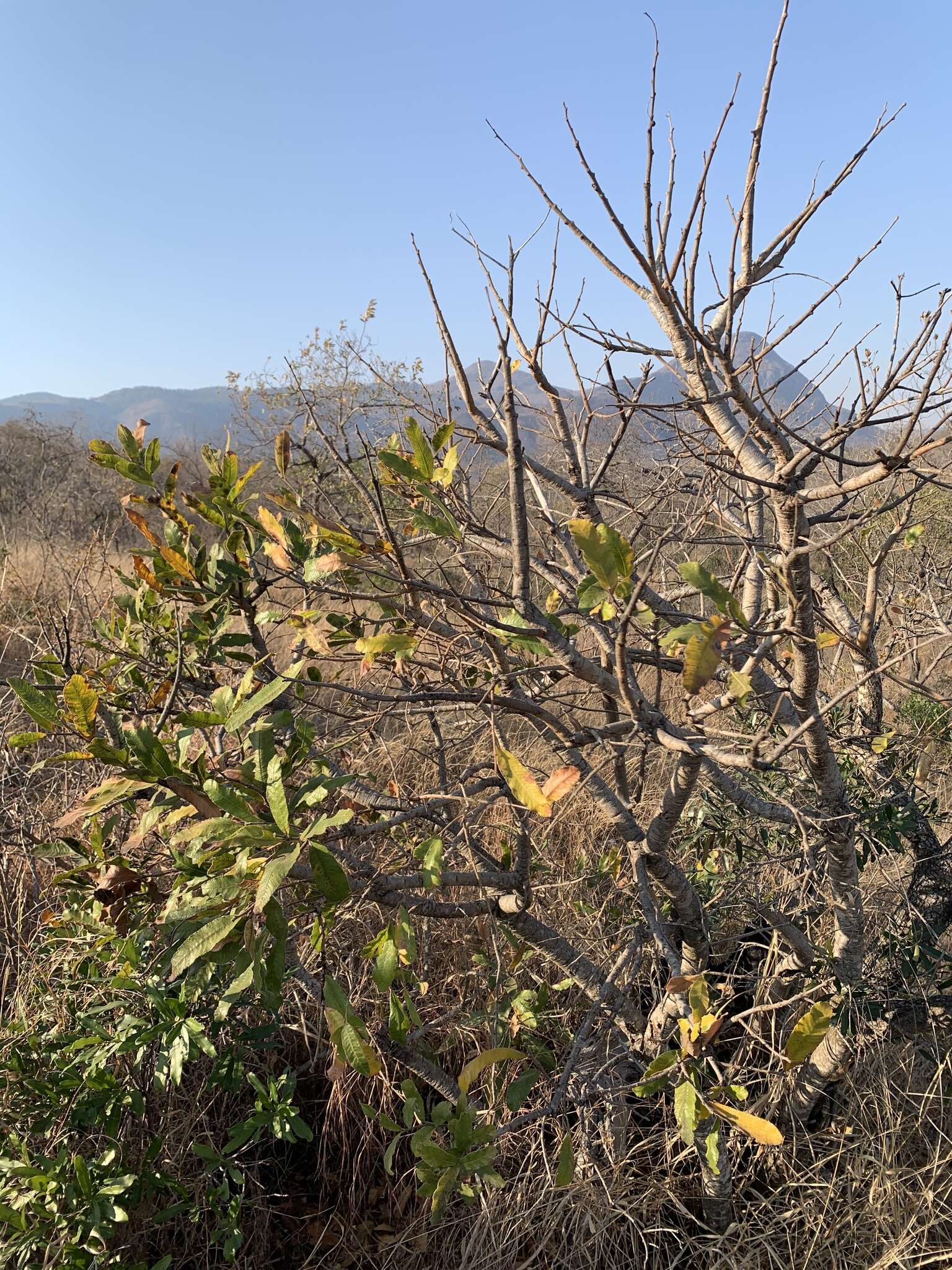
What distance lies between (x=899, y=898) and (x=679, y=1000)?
69 cm

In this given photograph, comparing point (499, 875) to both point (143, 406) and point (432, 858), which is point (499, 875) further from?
point (143, 406)

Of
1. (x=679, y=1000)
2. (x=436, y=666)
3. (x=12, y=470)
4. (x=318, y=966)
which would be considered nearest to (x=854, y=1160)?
(x=679, y=1000)

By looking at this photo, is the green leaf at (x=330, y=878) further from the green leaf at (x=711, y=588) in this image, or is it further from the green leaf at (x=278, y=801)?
A: the green leaf at (x=711, y=588)

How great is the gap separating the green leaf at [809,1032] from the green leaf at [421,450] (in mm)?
871

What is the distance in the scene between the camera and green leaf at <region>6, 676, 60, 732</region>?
2.81 feet

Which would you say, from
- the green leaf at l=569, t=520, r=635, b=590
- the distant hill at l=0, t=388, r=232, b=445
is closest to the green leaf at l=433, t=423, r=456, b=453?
the green leaf at l=569, t=520, r=635, b=590

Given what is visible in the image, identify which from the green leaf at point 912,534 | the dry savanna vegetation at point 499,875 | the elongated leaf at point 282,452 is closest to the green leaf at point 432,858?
the dry savanna vegetation at point 499,875

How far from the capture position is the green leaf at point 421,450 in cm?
89

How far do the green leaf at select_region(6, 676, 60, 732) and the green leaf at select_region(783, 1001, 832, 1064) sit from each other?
1033 millimetres

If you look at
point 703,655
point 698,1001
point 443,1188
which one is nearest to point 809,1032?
point 698,1001

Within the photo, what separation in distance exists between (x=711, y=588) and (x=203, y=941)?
2.01 ft

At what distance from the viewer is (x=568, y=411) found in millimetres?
1589

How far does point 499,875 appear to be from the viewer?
1323mm

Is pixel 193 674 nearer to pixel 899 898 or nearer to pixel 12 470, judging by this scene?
pixel 899 898
